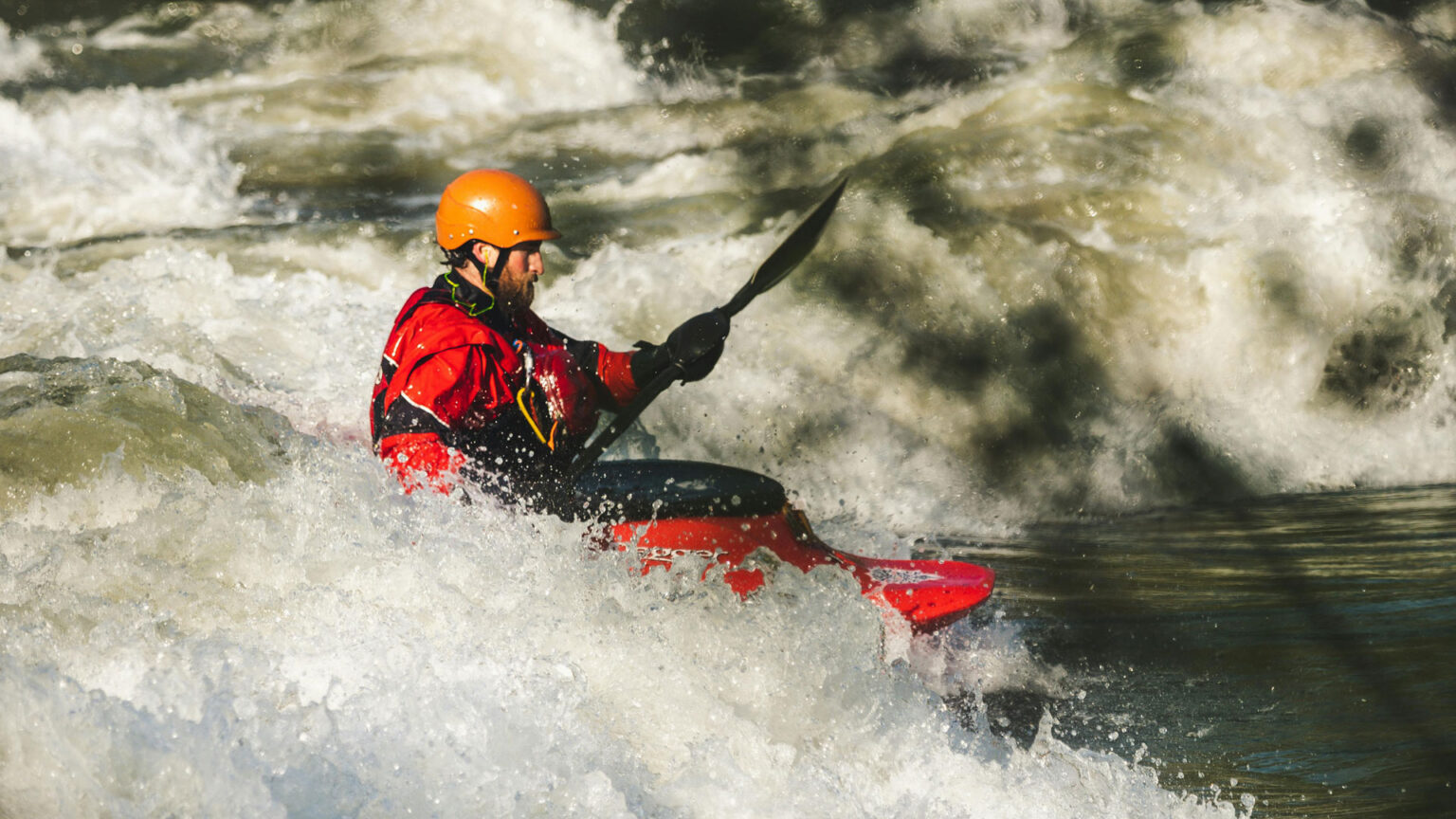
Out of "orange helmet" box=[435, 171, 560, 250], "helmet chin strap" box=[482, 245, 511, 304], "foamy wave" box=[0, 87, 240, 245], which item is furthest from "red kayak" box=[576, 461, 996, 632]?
"foamy wave" box=[0, 87, 240, 245]

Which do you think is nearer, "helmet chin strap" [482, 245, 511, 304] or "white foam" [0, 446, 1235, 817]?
"white foam" [0, 446, 1235, 817]

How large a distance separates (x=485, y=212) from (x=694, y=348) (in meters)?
0.63

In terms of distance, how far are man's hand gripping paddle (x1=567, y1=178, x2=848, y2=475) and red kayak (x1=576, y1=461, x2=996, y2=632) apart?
0.19ft

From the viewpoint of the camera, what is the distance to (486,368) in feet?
8.66

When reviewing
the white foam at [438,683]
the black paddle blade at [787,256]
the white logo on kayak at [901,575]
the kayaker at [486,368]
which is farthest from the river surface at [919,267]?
the black paddle blade at [787,256]

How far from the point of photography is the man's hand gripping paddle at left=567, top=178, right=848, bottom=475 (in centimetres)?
293

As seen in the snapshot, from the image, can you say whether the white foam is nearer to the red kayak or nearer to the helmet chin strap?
the red kayak

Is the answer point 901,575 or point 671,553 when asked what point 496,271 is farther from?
point 901,575

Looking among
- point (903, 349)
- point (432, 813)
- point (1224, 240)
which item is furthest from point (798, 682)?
point (1224, 240)

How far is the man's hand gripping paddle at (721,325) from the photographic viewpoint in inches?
115

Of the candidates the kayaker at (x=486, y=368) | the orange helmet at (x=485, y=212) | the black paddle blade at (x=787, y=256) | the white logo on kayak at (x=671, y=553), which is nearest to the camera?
the kayaker at (x=486, y=368)

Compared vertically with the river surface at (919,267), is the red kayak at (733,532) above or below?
above

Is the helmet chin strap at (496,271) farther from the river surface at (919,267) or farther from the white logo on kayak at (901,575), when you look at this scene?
the white logo on kayak at (901,575)

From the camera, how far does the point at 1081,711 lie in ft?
9.90
